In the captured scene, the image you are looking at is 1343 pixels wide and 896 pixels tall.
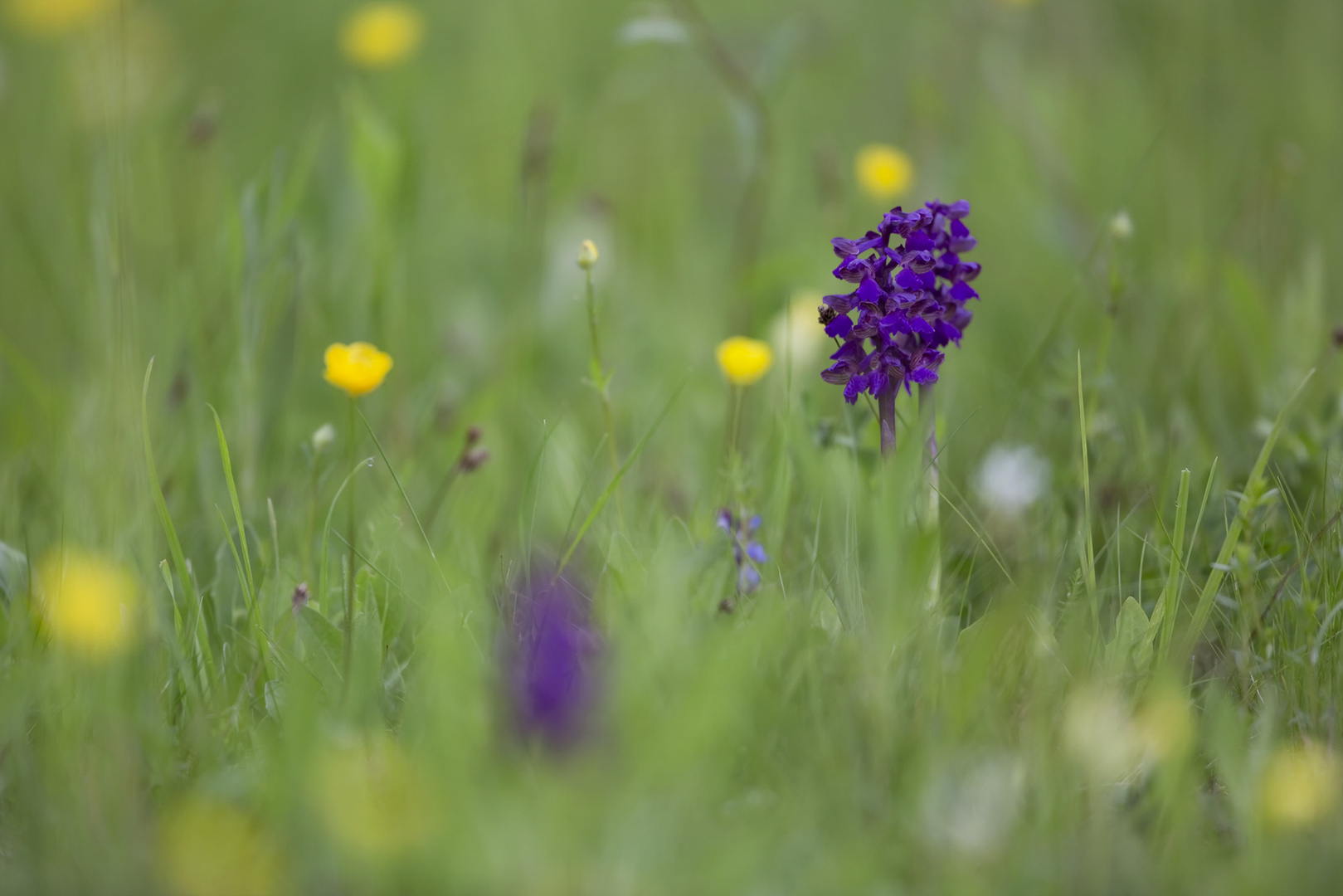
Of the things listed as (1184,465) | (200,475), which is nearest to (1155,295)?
(1184,465)

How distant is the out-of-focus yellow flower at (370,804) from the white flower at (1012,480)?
3.50 ft

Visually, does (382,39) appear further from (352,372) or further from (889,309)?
(889,309)

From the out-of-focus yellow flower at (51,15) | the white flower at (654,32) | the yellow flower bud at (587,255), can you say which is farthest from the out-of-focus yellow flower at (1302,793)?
the out-of-focus yellow flower at (51,15)

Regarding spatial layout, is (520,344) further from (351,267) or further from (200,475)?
(200,475)

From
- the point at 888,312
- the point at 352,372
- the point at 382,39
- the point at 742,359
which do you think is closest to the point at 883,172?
the point at 742,359

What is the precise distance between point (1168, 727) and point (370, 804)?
0.75m

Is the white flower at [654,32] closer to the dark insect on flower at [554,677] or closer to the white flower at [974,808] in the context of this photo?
the dark insect on flower at [554,677]

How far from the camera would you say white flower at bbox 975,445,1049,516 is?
169 cm

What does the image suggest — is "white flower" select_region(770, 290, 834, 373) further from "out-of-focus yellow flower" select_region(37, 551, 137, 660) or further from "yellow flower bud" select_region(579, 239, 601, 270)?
"out-of-focus yellow flower" select_region(37, 551, 137, 660)

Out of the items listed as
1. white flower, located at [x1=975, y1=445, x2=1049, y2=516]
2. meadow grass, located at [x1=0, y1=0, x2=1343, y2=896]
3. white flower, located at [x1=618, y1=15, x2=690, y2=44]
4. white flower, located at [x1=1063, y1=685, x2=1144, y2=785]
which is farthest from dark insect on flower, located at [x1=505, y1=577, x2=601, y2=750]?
white flower, located at [x1=618, y1=15, x2=690, y2=44]

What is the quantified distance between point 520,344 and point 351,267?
1.86 feet

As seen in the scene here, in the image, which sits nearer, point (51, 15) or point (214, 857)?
point (214, 857)

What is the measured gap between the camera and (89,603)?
117 centimetres

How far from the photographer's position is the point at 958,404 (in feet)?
7.31
